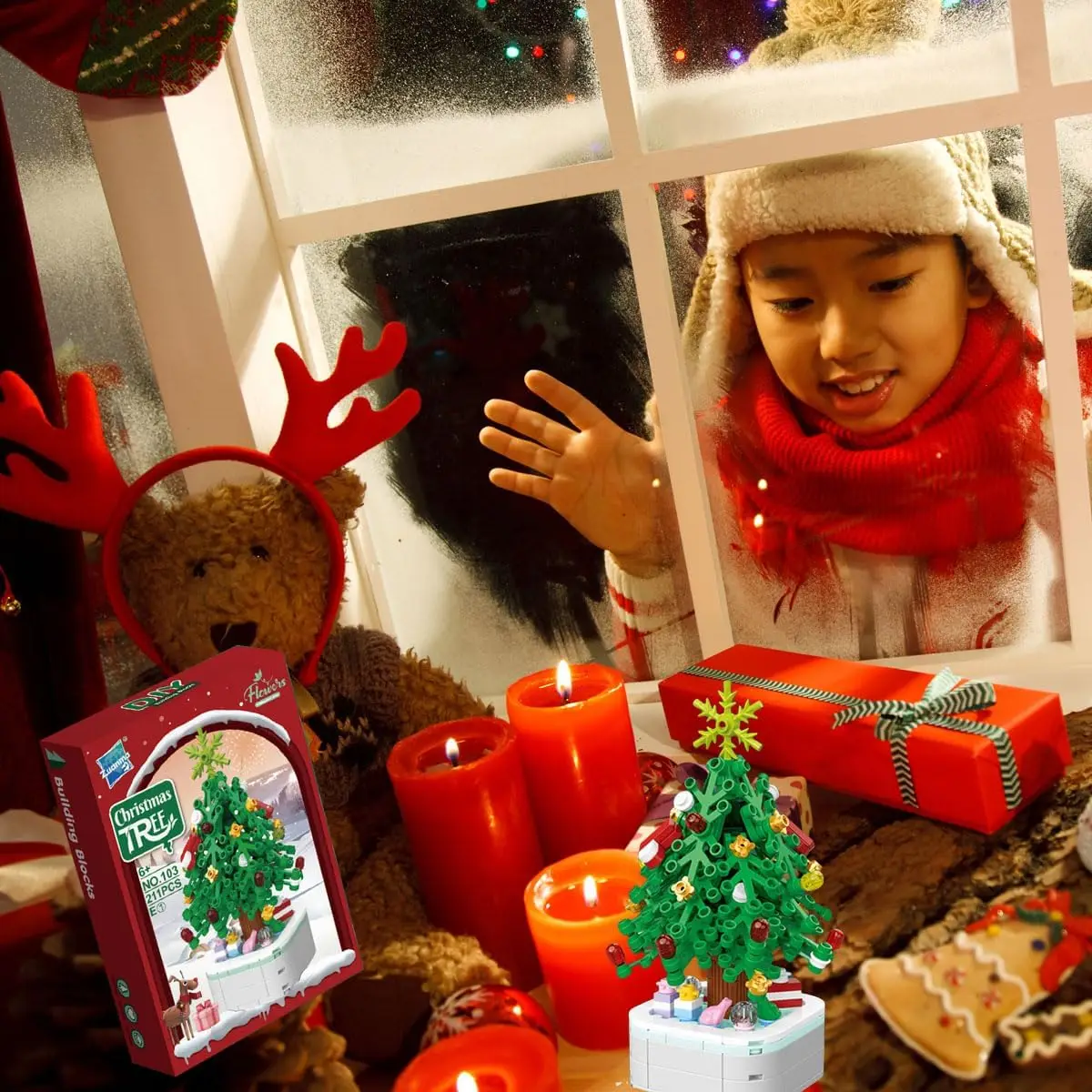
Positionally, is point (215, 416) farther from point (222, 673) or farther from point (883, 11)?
point (883, 11)

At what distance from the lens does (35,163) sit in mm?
1151

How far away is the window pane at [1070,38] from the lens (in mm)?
1071

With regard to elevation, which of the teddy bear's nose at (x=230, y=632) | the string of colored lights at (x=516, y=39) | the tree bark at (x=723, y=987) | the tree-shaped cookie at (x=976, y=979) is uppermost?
the string of colored lights at (x=516, y=39)

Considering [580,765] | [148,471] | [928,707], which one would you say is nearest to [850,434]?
[928,707]

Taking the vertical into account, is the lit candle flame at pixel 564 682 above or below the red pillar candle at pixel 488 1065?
above

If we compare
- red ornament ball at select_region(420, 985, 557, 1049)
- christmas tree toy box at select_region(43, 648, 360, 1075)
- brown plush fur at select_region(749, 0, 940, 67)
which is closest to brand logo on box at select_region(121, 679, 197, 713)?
christmas tree toy box at select_region(43, 648, 360, 1075)

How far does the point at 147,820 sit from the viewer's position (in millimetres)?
716

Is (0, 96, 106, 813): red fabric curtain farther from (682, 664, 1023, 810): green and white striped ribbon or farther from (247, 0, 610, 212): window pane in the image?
(682, 664, 1023, 810): green and white striped ribbon

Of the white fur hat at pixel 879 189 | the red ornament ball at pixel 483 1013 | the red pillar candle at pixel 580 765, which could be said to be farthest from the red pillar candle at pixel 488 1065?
the white fur hat at pixel 879 189

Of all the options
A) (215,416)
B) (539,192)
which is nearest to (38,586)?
(215,416)

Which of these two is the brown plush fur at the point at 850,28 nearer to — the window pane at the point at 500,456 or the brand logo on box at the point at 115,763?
the window pane at the point at 500,456

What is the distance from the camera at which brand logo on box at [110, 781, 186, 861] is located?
0.70 m

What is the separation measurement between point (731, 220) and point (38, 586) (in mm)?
705

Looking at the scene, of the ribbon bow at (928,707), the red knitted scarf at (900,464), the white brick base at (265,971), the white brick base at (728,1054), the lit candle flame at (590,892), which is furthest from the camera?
the red knitted scarf at (900,464)
